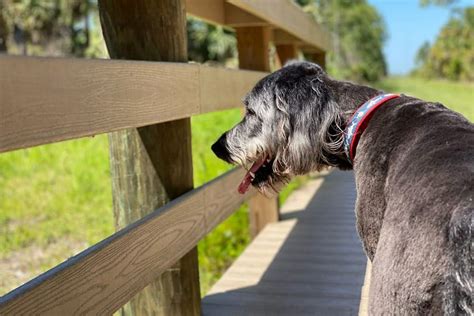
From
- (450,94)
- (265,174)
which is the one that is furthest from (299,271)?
(450,94)

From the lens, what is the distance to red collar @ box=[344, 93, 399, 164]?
2.31 meters

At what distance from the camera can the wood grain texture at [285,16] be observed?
3.76 metres

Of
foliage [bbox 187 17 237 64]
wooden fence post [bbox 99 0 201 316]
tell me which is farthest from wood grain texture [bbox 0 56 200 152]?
foliage [bbox 187 17 237 64]

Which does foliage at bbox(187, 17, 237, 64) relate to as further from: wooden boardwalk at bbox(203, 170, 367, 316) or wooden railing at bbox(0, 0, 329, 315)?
wooden railing at bbox(0, 0, 329, 315)

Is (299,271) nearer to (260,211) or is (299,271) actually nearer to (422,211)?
(260,211)

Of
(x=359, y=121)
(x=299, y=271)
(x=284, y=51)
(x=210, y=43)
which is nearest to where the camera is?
(x=359, y=121)

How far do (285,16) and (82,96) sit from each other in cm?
329

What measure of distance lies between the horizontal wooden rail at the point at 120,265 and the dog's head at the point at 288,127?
1.39ft

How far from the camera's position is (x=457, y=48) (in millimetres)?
60156

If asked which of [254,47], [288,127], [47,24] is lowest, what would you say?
[288,127]

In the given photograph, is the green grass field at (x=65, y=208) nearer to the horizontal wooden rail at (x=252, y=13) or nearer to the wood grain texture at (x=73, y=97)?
the horizontal wooden rail at (x=252, y=13)

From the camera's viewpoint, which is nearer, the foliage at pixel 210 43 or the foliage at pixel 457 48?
the foliage at pixel 210 43

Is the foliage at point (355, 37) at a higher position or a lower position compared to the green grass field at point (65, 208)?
higher

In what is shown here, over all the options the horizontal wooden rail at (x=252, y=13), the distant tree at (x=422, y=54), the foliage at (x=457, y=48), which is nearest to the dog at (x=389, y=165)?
the horizontal wooden rail at (x=252, y=13)
